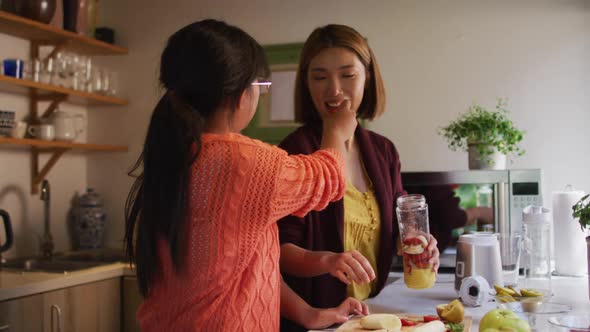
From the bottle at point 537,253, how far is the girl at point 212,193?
782mm

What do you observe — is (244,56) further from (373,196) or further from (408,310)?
(408,310)

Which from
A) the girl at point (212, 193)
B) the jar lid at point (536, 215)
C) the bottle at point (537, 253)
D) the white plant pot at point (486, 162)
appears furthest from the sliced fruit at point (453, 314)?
the white plant pot at point (486, 162)

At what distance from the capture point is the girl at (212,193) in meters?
0.95

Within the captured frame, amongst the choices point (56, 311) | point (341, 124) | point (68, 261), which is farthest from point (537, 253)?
point (68, 261)

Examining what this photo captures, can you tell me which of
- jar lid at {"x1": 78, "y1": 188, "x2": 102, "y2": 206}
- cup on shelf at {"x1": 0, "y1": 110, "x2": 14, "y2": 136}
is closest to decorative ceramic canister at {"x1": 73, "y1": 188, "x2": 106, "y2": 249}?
jar lid at {"x1": 78, "y1": 188, "x2": 102, "y2": 206}

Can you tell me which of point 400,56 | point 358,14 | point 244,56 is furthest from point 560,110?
point 244,56

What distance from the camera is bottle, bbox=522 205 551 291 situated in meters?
1.57

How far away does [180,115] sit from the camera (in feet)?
3.14

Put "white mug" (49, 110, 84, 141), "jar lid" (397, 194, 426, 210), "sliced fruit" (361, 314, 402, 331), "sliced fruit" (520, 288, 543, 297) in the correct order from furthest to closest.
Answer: "white mug" (49, 110, 84, 141) → "jar lid" (397, 194, 426, 210) → "sliced fruit" (520, 288, 543, 297) → "sliced fruit" (361, 314, 402, 331)

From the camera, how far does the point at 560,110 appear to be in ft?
8.01

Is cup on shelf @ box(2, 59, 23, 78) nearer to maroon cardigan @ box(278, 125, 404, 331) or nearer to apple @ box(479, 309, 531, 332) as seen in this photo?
maroon cardigan @ box(278, 125, 404, 331)

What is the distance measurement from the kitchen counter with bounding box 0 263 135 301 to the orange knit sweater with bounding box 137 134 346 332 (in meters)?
1.11

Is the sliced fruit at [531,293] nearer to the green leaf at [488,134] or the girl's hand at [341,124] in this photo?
the girl's hand at [341,124]

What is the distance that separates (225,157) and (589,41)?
1978mm
